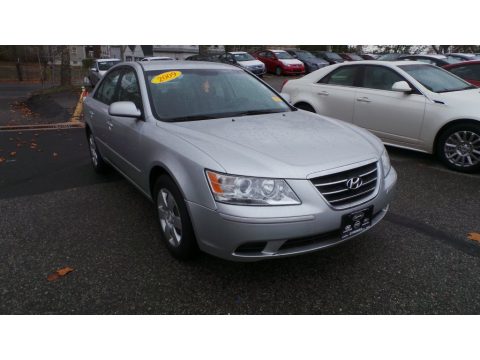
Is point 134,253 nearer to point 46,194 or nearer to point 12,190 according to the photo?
point 46,194

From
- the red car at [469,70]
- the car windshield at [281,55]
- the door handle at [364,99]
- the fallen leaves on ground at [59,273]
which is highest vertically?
the car windshield at [281,55]

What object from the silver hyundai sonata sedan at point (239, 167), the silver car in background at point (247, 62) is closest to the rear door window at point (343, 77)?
the silver hyundai sonata sedan at point (239, 167)

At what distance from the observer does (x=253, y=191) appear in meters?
2.42

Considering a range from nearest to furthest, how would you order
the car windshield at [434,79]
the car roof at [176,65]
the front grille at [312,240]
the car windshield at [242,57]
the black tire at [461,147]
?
the front grille at [312,240] → the car roof at [176,65] → the black tire at [461,147] → the car windshield at [434,79] → the car windshield at [242,57]

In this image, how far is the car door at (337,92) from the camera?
6266 millimetres

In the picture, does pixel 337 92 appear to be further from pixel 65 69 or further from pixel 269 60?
pixel 269 60

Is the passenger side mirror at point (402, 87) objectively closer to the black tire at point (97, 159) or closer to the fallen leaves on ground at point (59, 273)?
the black tire at point (97, 159)

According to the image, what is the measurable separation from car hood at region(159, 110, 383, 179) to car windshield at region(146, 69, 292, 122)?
172mm

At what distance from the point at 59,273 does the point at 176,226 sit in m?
0.98

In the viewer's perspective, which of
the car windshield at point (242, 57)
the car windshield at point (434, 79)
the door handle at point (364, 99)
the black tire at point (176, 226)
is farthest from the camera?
the car windshield at point (242, 57)

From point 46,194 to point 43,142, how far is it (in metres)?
3.10

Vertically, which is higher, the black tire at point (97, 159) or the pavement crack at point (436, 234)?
the black tire at point (97, 159)

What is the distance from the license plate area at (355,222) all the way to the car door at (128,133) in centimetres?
188

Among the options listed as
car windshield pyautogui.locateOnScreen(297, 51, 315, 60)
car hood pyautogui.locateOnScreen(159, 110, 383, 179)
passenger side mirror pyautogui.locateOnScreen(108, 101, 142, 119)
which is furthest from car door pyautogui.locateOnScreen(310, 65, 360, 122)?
car windshield pyautogui.locateOnScreen(297, 51, 315, 60)
